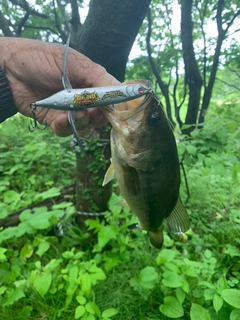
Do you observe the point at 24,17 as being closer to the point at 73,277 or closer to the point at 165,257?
the point at 73,277

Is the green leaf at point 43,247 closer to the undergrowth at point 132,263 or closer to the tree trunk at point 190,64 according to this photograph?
the undergrowth at point 132,263

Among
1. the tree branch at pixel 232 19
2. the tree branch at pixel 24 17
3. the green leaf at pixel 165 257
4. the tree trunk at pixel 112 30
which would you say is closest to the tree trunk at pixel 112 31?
the tree trunk at pixel 112 30

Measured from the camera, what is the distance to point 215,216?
3.22m

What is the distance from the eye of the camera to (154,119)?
1.20 meters

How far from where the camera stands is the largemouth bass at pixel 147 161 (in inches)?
47.1

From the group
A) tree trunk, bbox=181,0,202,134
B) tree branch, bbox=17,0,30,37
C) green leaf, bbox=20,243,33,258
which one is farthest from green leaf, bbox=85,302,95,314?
tree branch, bbox=17,0,30,37

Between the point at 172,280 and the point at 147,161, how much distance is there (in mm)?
1034

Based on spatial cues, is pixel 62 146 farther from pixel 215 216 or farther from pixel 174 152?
pixel 174 152

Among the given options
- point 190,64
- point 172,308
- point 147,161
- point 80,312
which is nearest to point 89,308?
point 80,312

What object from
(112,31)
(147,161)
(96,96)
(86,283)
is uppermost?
(112,31)

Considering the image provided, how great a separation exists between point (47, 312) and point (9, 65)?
181 cm

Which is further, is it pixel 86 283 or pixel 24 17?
pixel 24 17

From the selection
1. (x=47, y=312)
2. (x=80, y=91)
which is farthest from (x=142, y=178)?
(x=47, y=312)

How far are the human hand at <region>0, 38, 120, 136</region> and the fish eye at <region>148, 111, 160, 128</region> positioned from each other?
28cm
